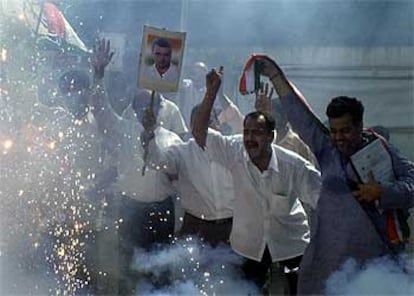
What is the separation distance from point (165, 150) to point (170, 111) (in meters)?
0.36

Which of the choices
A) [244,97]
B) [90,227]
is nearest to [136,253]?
[90,227]

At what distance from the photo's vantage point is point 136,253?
4328 mm

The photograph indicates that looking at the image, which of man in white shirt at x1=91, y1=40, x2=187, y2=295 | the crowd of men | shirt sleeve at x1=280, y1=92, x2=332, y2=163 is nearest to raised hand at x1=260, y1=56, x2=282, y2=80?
the crowd of men

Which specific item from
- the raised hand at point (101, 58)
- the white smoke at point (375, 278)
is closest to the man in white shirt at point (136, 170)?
the raised hand at point (101, 58)

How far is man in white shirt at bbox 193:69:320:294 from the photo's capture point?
11.4 ft

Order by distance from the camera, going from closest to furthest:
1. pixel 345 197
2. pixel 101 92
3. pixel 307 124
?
pixel 345 197, pixel 307 124, pixel 101 92

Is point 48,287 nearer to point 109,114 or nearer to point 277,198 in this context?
point 109,114

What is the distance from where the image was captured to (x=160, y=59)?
3.79 meters

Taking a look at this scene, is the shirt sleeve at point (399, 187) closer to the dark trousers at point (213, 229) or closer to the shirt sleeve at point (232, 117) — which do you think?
the dark trousers at point (213, 229)

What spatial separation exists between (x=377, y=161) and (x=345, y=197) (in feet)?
0.66

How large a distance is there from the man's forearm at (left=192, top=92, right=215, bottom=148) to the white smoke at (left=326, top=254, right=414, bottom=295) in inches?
41.2

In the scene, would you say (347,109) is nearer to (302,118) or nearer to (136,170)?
(302,118)

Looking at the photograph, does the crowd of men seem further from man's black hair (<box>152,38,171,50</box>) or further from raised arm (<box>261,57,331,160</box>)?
man's black hair (<box>152,38,171,50</box>)

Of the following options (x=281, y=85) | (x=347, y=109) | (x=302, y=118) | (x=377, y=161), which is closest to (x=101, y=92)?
(x=281, y=85)
